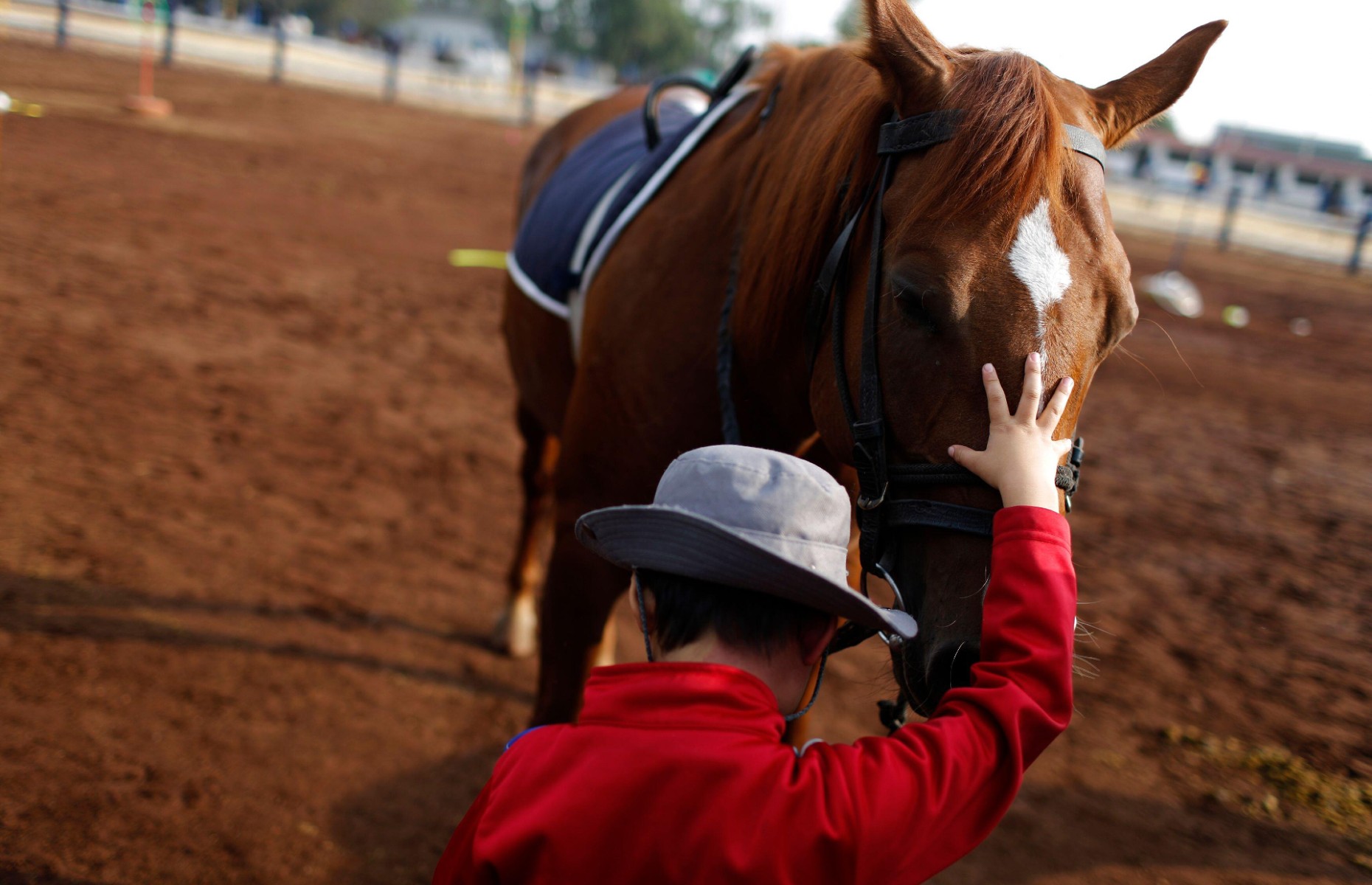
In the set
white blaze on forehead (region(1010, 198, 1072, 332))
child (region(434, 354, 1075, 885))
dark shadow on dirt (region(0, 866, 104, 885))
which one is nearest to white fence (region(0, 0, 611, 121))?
dark shadow on dirt (region(0, 866, 104, 885))

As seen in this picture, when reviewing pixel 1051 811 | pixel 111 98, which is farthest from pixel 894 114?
pixel 111 98

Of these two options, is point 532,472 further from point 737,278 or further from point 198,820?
point 737,278

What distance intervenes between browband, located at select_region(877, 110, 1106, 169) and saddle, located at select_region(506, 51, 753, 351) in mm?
947

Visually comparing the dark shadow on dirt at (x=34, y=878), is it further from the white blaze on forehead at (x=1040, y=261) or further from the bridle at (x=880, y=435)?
the white blaze on forehead at (x=1040, y=261)

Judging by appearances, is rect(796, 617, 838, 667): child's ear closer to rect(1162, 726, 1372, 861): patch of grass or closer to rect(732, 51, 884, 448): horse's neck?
rect(732, 51, 884, 448): horse's neck

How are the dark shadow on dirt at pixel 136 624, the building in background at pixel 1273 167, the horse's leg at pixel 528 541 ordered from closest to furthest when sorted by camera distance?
the dark shadow on dirt at pixel 136 624, the horse's leg at pixel 528 541, the building in background at pixel 1273 167

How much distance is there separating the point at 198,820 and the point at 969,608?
2526 millimetres

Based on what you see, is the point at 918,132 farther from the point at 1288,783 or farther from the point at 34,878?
the point at 1288,783

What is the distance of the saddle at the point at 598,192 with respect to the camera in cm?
255

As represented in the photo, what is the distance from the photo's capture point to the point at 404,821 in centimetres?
295

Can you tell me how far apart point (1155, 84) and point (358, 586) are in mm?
3706

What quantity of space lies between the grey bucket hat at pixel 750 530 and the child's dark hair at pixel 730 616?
0.09ft

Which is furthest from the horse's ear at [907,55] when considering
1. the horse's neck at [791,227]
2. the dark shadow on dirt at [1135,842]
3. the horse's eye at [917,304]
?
the dark shadow on dirt at [1135,842]

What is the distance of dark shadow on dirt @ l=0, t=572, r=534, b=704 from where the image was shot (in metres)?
3.54
